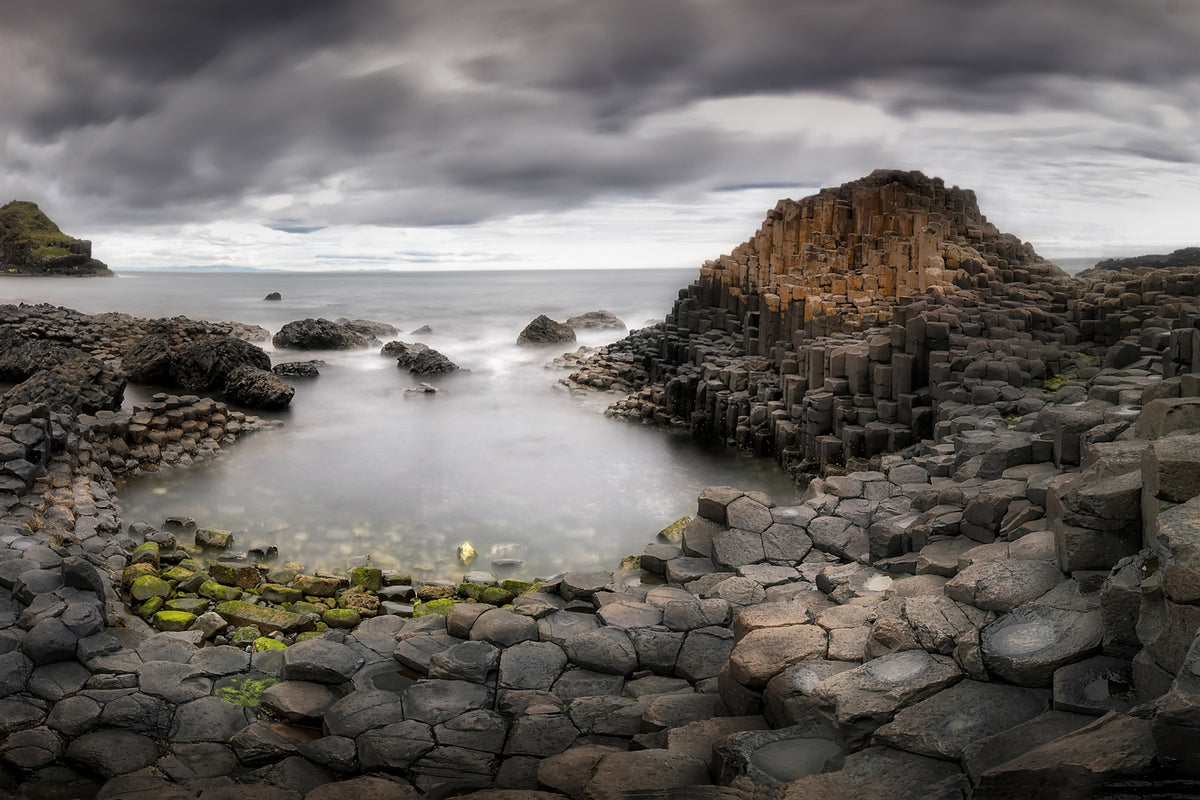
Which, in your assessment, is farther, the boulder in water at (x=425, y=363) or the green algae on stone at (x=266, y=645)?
the boulder in water at (x=425, y=363)

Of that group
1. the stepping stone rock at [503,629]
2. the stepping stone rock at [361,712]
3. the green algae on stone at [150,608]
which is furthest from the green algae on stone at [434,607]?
the green algae on stone at [150,608]

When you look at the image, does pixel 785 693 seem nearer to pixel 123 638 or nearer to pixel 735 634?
pixel 735 634

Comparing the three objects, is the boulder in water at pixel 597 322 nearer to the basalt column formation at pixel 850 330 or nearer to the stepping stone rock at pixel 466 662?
the basalt column formation at pixel 850 330

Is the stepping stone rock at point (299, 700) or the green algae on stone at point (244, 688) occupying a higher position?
the stepping stone rock at point (299, 700)

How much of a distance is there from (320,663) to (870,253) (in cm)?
1807

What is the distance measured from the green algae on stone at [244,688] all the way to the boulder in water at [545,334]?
1117 inches

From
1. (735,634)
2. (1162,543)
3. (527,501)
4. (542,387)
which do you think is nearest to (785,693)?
(735,634)

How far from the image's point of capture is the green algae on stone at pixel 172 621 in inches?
288

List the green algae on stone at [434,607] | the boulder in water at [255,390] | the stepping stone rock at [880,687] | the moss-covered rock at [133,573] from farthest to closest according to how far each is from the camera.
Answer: the boulder in water at [255,390], the moss-covered rock at [133,573], the green algae on stone at [434,607], the stepping stone rock at [880,687]

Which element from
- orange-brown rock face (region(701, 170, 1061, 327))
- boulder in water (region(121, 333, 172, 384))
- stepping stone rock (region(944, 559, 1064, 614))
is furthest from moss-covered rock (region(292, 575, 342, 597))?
boulder in water (region(121, 333, 172, 384))

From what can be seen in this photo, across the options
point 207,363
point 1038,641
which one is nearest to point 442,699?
point 1038,641

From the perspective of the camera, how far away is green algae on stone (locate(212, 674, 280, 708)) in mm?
5633

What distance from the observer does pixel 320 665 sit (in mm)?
5820

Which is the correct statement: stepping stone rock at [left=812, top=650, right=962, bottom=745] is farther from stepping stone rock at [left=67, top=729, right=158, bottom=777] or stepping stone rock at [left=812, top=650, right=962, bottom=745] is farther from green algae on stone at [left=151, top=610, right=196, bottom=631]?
green algae on stone at [left=151, top=610, right=196, bottom=631]
